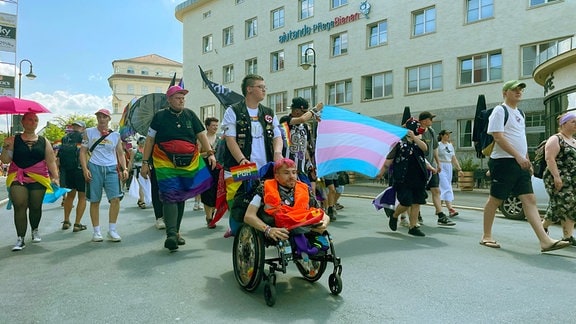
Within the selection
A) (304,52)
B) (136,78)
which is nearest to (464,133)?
(304,52)

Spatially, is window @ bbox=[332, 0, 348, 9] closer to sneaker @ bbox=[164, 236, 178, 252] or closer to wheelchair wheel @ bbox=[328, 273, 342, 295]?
sneaker @ bbox=[164, 236, 178, 252]

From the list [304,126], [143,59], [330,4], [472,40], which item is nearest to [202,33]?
[330,4]

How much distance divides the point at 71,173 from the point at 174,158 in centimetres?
350

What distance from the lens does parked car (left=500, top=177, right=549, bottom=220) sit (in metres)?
8.59

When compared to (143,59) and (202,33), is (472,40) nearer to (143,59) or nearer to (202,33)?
(202,33)

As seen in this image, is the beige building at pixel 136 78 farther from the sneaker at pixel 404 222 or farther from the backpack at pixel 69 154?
the sneaker at pixel 404 222

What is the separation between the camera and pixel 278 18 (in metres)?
36.4

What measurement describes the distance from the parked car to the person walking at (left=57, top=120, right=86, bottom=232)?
25.6ft

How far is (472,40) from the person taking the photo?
80.8 ft

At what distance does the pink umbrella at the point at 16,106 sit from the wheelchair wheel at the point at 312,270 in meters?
4.03


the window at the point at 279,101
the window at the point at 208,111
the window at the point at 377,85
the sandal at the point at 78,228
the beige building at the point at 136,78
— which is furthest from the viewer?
the beige building at the point at 136,78

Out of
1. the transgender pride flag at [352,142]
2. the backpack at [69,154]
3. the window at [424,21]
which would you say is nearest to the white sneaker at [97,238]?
the backpack at [69,154]

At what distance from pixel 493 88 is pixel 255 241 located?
23028 millimetres

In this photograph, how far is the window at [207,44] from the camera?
143 ft
